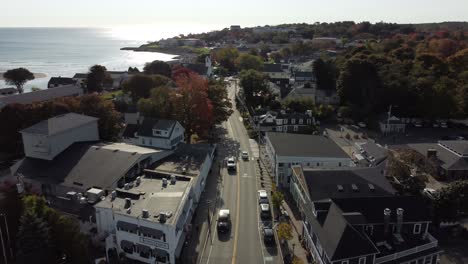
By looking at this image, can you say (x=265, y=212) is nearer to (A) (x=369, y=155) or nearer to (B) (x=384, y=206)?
(B) (x=384, y=206)

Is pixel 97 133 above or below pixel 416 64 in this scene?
below

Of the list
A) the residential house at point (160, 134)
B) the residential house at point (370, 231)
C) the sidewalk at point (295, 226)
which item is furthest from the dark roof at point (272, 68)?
the residential house at point (370, 231)

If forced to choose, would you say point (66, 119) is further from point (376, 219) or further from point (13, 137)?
point (376, 219)

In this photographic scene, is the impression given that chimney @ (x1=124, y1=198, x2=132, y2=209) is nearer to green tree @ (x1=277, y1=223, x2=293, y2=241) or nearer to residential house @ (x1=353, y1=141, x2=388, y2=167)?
green tree @ (x1=277, y1=223, x2=293, y2=241)

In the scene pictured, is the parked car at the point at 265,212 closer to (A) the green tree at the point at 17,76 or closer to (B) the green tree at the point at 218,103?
(B) the green tree at the point at 218,103

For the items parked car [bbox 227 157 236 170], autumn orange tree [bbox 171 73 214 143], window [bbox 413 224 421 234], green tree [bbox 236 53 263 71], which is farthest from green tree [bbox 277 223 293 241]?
green tree [bbox 236 53 263 71]

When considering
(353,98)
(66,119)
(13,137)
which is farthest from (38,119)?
(353,98)
